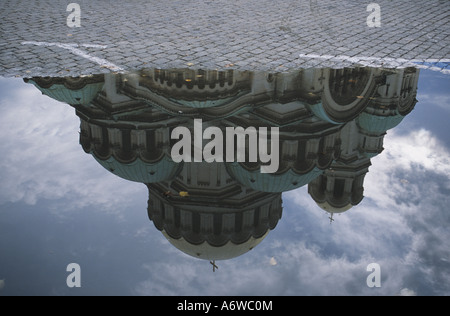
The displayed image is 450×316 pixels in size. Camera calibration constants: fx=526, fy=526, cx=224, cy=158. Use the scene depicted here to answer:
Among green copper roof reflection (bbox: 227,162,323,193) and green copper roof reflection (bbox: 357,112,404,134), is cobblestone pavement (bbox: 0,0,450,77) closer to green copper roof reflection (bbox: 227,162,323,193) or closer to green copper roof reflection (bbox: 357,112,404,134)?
green copper roof reflection (bbox: 357,112,404,134)

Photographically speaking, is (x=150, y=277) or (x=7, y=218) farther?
(x=7, y=218)

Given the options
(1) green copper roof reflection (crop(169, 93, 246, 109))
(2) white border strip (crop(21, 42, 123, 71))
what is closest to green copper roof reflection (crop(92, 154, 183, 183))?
(1) green copper roof reflection (crop(169, 93, 246, 109))

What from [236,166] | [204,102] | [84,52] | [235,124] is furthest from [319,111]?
[84,52]

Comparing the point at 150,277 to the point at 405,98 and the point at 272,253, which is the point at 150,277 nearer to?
the point at 272,253

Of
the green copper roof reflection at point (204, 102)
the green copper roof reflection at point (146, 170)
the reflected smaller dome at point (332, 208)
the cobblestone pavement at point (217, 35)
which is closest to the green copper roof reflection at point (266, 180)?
the reflected smaller dome at point (332, 208)

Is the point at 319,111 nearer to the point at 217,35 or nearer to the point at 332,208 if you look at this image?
the point at 332,208
